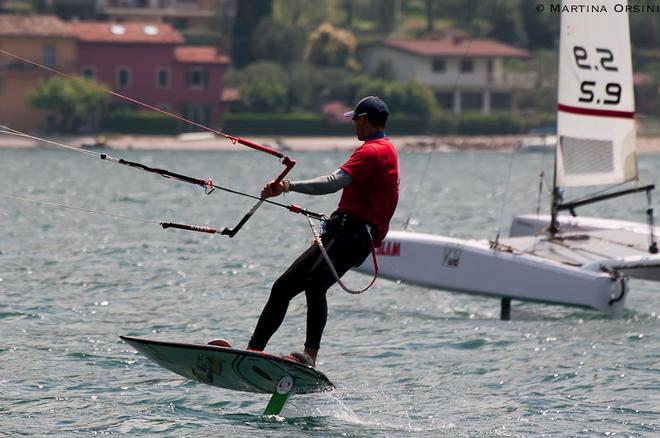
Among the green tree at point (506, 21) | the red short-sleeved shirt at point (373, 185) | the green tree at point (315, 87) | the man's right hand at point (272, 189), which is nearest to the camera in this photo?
the man's right hand at point (272, 189)

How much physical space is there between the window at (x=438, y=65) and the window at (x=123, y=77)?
75.1 feet

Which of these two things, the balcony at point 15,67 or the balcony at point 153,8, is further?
the balcony at point 153,8

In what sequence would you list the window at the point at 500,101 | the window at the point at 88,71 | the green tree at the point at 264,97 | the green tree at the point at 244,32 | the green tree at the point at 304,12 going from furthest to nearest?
1. the green tree at the point at 304,12
2. the green tree at the point at 244,32
3. the window at the point at 500,101
4. the window at the point at 88,71
5. the green tree at the point at 264,97

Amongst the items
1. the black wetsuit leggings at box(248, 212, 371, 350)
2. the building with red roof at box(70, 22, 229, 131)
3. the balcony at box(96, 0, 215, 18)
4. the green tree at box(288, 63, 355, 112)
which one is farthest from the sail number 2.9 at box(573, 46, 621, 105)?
the balcony at box(96, 0, 215, 18)

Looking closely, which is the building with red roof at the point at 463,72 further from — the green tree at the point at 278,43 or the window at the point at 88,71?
the window at the point at 88,71

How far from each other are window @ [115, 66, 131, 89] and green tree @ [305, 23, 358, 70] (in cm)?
1430

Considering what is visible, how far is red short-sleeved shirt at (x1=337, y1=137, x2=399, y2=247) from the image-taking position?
1055cm

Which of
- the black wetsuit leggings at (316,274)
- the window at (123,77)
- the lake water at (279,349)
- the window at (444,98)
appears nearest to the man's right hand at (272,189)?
the black wetsuit leggings at (316,274)

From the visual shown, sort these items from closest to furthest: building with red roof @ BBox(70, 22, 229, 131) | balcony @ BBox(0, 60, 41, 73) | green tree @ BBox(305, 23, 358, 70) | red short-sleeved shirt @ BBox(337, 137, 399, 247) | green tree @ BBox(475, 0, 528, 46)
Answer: red short-sleeved shirt @ BBox(337, 137, 399, 247), balcony @ BBox(0, 60, 41, 73), building with red roof @ BBox(70, 22, 229, 131), green tree @ BBox(305, 23, 358, 70), green tree @ BBox(475, 0, 528, 46)

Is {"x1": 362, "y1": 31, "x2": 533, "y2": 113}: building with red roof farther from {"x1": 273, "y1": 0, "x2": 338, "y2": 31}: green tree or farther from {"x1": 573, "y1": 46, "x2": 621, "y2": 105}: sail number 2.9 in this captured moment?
{"x1": 573, "y1": 46, "x2": 621, "y2": 105}: sail number 2.9

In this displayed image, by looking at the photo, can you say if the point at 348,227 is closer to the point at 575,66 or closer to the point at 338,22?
the point at 575,66

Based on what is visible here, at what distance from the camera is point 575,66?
2045 cm

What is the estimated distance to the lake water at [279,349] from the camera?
11453 mm

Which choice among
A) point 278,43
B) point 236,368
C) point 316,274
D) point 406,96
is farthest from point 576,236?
point 278,43
